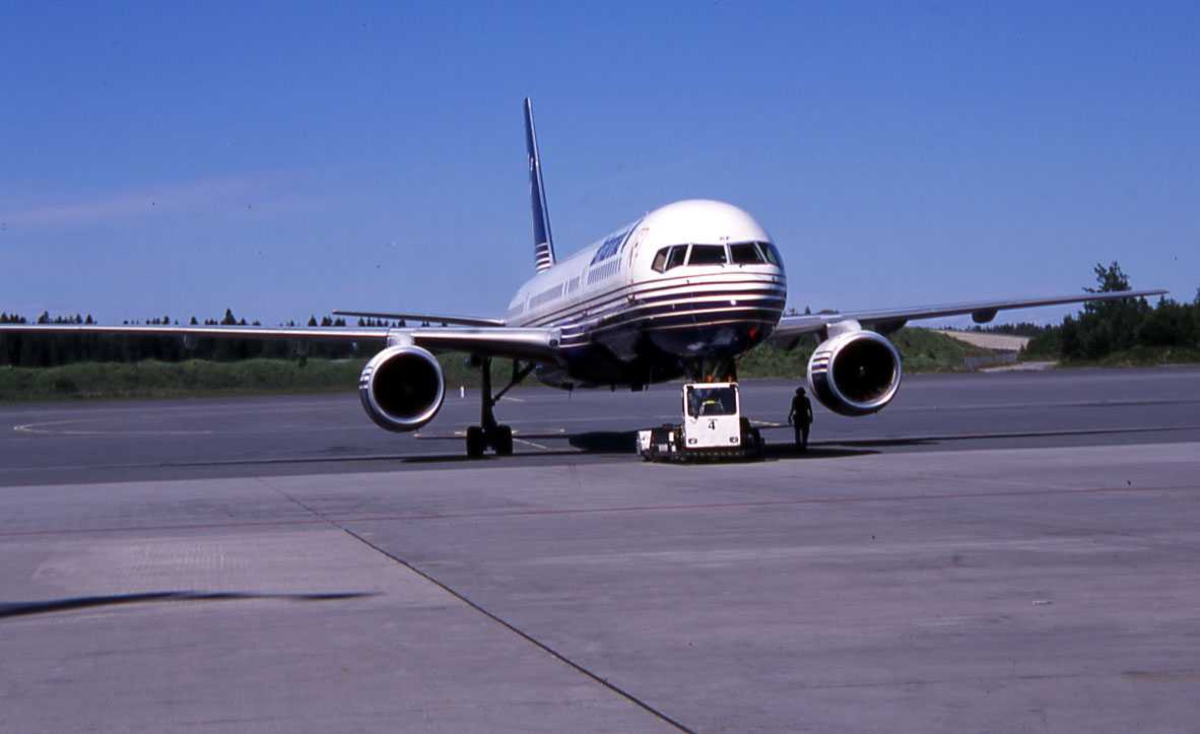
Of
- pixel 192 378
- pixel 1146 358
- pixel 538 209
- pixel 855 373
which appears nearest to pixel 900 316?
pixel 855 373

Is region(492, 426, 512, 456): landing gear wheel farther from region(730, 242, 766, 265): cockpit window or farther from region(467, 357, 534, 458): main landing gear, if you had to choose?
region(730, 242, 766, 265): cockpit window

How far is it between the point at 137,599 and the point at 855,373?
56.5 feet

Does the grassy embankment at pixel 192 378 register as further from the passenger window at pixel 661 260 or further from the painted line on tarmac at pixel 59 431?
the passenger window at pixel 661 260

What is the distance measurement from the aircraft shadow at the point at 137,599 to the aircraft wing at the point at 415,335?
16.5 metres

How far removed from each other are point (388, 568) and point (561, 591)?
1.92 meters

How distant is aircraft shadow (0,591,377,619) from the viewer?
30.3 ft

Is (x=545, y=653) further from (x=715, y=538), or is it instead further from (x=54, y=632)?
(x=715, y=538)

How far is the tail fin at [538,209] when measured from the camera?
40281 mm

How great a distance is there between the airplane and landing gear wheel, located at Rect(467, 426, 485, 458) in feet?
0.08

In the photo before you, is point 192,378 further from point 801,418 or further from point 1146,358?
point 1146,358

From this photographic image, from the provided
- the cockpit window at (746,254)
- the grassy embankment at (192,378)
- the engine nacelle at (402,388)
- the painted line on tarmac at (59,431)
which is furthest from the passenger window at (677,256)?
the grassy embankment at (192,378)

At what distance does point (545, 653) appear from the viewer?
288 inches

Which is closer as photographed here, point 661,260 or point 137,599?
point 137,599

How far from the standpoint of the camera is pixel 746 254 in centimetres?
2281
